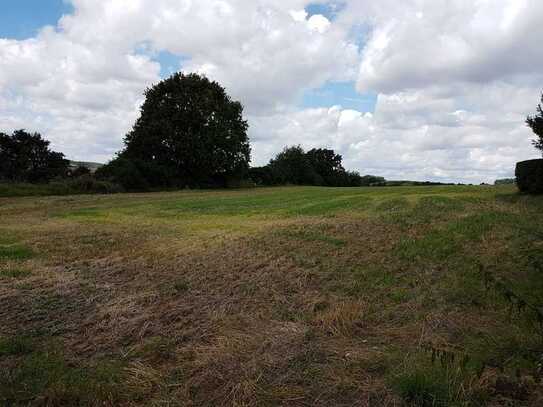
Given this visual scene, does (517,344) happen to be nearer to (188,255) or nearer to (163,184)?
(188,255)

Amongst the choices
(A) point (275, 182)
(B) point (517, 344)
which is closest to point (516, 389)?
(B) point (517, 344)

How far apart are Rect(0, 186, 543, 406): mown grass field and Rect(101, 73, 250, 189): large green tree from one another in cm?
2906

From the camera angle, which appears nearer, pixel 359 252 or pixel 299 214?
pixel 359 252

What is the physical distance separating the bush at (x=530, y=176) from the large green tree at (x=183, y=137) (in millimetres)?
27357

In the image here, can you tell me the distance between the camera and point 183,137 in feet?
125

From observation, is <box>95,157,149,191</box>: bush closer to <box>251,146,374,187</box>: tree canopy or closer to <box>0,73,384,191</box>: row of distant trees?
<box>0,73,384,191</box>: row of distant trees

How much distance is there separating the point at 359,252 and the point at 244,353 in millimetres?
4291

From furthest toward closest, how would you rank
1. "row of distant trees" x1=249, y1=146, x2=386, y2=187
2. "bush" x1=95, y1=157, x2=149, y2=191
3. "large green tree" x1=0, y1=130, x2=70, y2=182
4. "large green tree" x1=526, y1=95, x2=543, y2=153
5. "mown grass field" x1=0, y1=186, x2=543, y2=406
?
"row of distant trees" x1=249, y1=146, x2=386, y2=187, "large green tree" x1=0, y1=130, x2=70, y2=182, "bush" x1=95, y1=157, x2=149, y2=191, "large green tree" x1=526, y1=95, x2=543, y2=153, "mown grass field" x1=0, y1=186, x2=543, y2=406

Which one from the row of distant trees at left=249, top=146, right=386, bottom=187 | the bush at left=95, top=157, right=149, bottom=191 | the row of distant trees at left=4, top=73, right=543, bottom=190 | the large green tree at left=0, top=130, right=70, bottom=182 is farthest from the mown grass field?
the row of distant trees at left=249, top=146, right=386, bottom=187

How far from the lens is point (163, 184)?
3744cm

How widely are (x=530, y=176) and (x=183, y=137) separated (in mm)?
28965

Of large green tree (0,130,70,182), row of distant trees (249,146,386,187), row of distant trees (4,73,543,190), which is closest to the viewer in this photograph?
row of distant trees (4,73,543,190)

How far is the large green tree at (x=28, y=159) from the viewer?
130 feet

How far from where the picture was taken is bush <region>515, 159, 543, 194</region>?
14.0m
